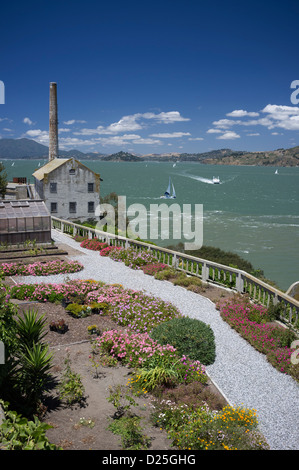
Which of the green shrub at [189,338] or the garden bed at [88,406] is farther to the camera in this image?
the green shrub at [189,338]

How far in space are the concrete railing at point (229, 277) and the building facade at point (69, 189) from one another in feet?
84.0

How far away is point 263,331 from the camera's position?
11047 mm

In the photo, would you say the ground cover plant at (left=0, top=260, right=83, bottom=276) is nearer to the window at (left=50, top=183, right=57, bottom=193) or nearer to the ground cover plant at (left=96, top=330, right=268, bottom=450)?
the ground cover plant at (left=96, top=330, right=268, bottom=450)

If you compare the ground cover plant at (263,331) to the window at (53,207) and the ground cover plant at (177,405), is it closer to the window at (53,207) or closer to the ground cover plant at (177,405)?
the ground cover plant at (177,405)

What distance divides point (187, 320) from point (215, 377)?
2.16 metres

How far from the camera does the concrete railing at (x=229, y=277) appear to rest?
39.2ft

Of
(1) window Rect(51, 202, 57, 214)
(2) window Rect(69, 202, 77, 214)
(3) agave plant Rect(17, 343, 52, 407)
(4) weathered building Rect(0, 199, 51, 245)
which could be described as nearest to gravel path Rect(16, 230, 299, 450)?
(3) agave plant Rect(17, 343, 52, 407)

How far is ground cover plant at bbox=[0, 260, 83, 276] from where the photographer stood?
1750 centimetres

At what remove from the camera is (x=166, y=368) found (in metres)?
8.88

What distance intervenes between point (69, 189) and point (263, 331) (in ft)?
142

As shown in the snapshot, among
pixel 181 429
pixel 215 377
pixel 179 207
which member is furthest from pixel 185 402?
pixel 179 207

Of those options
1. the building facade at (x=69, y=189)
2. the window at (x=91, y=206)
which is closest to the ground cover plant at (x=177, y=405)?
the building facade at (x=69, y=189)

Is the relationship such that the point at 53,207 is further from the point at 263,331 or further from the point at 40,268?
the point at 263,331

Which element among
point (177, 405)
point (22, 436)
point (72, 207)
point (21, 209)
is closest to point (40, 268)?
point (21, 209)
